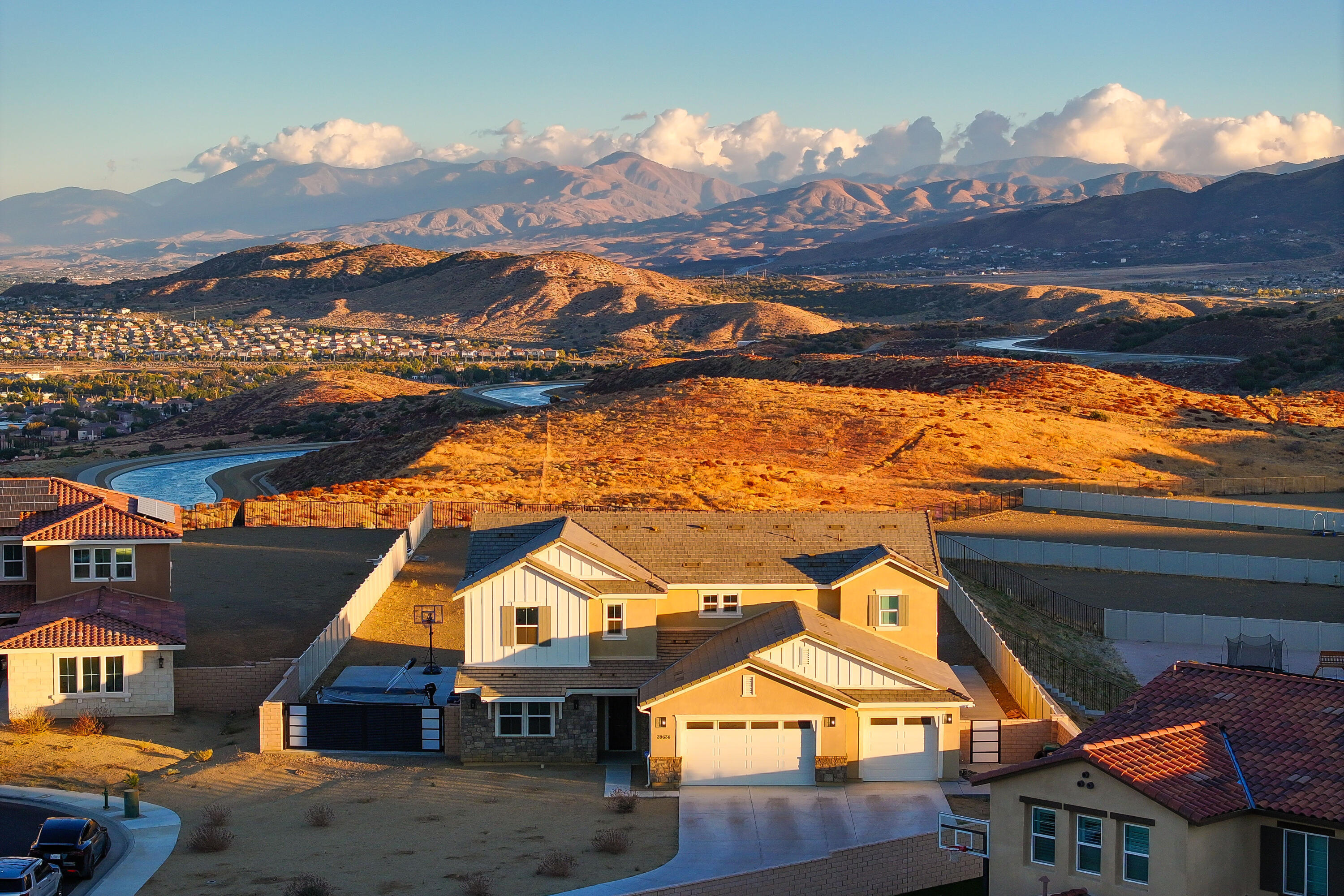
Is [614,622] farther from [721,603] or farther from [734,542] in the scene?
[734,542]

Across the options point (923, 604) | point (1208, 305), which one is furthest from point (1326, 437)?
point (1208, 305)

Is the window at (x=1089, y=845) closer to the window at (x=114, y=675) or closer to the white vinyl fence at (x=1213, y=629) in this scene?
the window at (x=114, y=675)

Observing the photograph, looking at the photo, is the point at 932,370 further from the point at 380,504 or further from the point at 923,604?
the point at 923,604

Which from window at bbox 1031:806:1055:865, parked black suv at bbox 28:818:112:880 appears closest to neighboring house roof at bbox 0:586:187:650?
parked black suv at bbox 28:818:112:880

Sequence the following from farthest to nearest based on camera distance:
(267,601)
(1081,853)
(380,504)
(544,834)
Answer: (380,504) < (267,601) < (544,834) < (1081,853)

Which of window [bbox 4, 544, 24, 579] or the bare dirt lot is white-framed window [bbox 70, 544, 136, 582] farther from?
the bare dirt lot

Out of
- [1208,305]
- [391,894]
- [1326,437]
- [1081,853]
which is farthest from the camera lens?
[1208,305]
